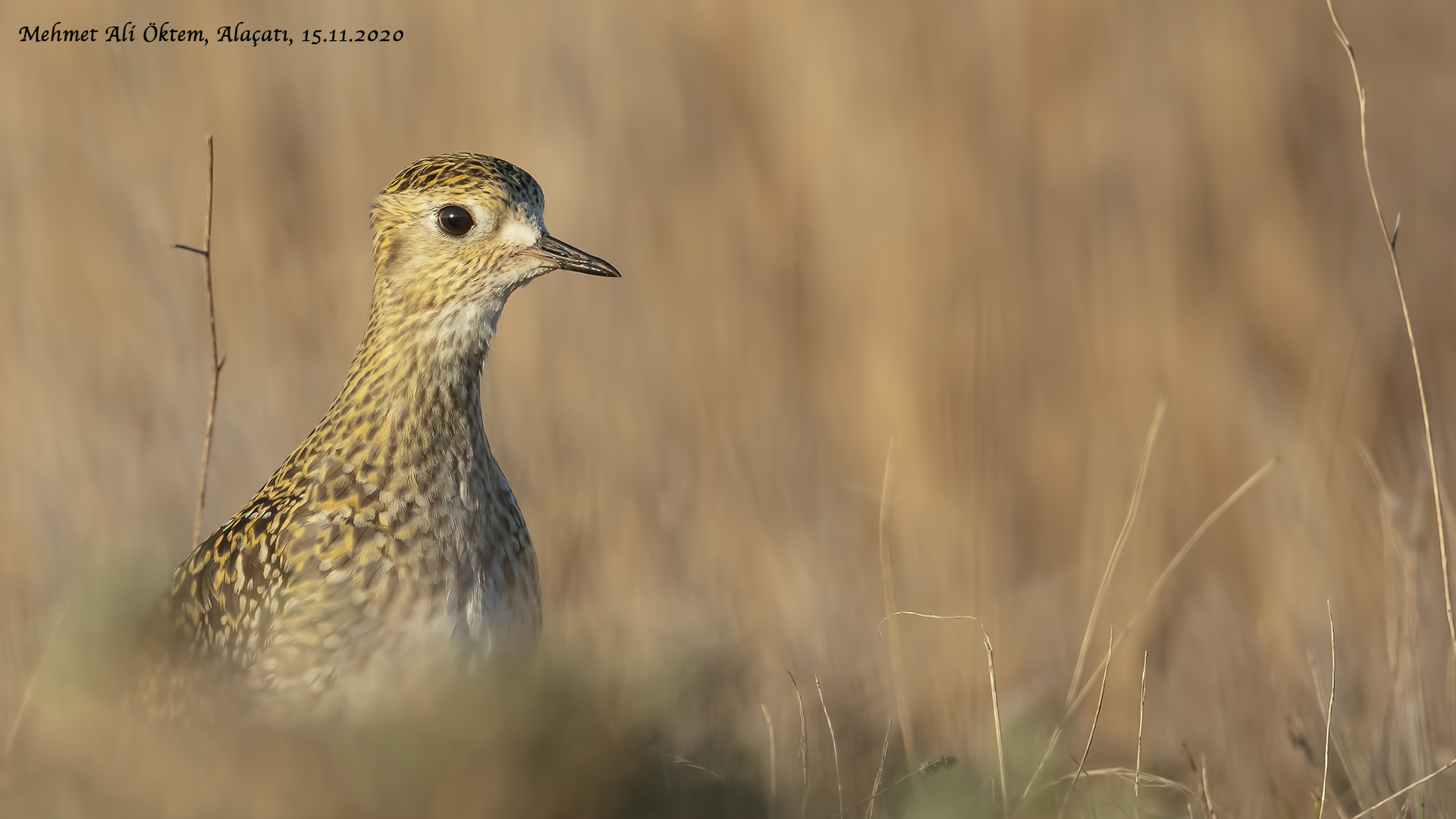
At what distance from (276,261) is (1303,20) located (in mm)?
4929

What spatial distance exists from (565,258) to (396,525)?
32.6 inches

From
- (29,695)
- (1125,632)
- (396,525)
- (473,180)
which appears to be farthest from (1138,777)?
(29,695)

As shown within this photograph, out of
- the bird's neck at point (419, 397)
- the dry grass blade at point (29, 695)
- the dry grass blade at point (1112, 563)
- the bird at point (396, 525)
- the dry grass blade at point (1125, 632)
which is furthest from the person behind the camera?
the dry grass blade at point (1112, 563)

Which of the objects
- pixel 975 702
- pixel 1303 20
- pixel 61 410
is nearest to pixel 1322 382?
pixel 1303 20

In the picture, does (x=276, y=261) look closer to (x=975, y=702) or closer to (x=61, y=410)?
(x=61, y=410)

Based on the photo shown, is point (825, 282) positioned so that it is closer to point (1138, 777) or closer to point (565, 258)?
point (565, 258)

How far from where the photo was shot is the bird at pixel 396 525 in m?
3.30

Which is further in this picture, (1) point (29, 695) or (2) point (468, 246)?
(2) point (468, 246)

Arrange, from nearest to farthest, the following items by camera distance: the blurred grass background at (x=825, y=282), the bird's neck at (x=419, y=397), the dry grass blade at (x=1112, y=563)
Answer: the bird's neck at (x=419, y=397), the dry grass blade at (x=1112, y=563), the blurred grass background at (x=825, y=282)

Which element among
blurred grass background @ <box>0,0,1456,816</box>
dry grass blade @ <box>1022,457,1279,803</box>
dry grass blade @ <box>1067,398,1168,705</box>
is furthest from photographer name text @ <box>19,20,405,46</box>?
dry grass blade @ <box>1022,457,1279,803</box>

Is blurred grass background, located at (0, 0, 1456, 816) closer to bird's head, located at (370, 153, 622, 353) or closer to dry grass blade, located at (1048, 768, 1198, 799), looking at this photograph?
dry grass blade, located at (1048, 768, 1198, 799)

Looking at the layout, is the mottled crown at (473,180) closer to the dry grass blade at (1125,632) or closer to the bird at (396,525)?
the bird at (396,525)

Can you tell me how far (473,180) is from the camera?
3.89 meters

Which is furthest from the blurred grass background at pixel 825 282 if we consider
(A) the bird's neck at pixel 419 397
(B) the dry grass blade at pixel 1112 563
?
(A) the bird's neck at pixel 419 397
